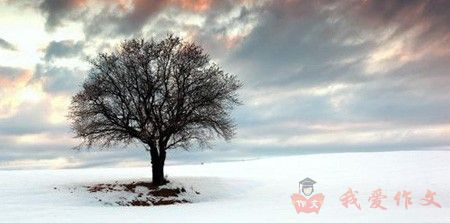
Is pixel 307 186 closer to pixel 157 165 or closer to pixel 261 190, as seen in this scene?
pixel 261 190

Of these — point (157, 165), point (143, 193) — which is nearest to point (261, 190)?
point (157, 165)

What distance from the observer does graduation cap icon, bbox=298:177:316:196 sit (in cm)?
4600

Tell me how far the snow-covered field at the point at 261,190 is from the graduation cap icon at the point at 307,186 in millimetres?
601

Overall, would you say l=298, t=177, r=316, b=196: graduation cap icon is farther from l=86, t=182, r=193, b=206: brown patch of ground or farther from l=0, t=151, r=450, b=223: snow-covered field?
l=86, t=182, r=193, b=206: brown patch of ground

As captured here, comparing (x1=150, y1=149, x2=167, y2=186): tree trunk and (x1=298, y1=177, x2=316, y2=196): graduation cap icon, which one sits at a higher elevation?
(x1=150, y1=149, x2=167, y2=186): tree trunk

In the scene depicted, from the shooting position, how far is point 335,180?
50.2 metres

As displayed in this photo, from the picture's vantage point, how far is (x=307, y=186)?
48.1 metres

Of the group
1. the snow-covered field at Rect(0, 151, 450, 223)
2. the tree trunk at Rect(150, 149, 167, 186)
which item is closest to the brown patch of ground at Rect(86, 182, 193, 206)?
the tree trunk at Rect(150, 149, 167, 186)

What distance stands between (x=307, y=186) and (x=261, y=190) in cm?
516

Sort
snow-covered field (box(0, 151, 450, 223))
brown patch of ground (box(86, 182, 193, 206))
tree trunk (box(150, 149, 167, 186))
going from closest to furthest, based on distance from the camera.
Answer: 1. snow-covered field (box(0, 151, 450, 223))
2. brown patch of ground (box(86, 182, 193, 206))
3. tree trunk (box(150, 149, 167, 186))

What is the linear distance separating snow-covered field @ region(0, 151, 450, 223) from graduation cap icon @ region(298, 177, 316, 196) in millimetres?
601

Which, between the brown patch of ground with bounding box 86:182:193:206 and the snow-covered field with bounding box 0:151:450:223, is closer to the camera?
the snow-covered field with bounding box 0:151:450:223

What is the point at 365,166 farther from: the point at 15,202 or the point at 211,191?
the point at 15,202

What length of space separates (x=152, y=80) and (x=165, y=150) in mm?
5537
